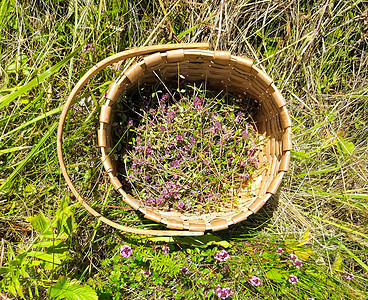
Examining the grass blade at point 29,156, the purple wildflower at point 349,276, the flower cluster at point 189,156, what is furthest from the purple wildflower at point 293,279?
the grass blade at point 29,156

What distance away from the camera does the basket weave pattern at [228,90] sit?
1.38 meters

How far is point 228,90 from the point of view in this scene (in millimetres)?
1678

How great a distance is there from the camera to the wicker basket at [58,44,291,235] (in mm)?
1369

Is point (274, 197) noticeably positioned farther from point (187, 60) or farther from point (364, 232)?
point (187, 60)

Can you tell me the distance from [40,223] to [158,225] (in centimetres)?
57

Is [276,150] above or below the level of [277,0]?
below

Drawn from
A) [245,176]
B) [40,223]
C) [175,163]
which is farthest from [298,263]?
[40,223]

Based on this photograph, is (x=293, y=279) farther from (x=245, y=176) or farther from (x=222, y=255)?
(x=245, y=176)

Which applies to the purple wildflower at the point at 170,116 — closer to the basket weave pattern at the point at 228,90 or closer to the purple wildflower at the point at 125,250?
the basket weave pattern at the point at 228,90

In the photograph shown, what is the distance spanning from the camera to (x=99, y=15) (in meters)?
1.54

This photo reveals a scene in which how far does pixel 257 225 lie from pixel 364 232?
0.57 m

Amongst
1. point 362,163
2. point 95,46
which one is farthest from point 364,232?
point 95,46

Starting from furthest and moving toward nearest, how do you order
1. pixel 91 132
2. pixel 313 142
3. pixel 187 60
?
pixel 313 142 → pixel 91 132 → pixel 187 60

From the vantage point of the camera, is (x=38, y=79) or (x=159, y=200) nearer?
(x=38, y=79)
